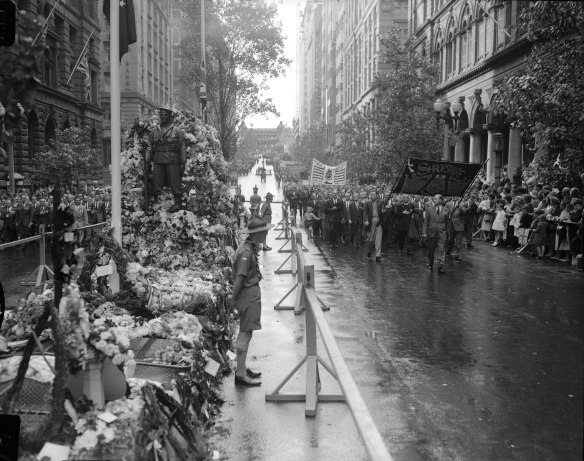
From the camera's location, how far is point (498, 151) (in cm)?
3747

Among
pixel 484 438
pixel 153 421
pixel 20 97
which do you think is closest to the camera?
pixel 20 97

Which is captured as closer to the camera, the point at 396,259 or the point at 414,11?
the point at 396,259

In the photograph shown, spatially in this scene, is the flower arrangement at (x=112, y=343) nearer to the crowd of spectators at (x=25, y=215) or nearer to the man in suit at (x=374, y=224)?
the man in suit at (x=374, y=224)

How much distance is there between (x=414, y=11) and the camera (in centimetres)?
5741

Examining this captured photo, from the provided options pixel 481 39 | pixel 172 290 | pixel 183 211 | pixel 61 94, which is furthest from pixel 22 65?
pixel 61 94

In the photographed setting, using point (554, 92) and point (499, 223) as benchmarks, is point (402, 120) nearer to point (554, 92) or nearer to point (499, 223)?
point (499, 223)

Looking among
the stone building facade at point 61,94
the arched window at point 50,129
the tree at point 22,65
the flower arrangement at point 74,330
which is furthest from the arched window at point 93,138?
the tree at point 22,65

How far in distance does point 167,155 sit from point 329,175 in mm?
28109

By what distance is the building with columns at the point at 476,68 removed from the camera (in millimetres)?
34375

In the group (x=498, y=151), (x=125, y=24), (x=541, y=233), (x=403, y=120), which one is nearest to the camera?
(x=125, y=24)

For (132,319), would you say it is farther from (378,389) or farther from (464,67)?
(464,67)

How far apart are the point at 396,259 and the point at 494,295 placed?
7.38m

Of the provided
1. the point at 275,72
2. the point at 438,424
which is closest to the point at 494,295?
the point at 438,424

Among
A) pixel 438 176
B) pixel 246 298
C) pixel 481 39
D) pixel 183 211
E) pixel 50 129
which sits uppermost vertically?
pixel 481 39
